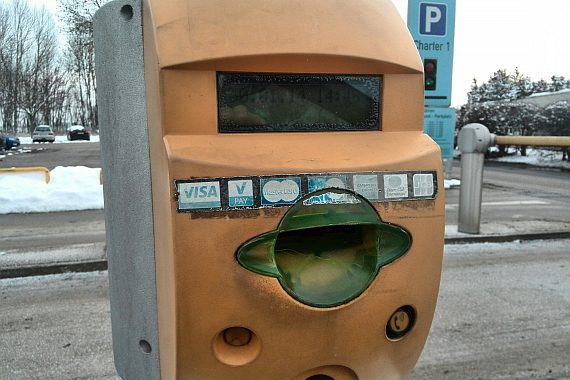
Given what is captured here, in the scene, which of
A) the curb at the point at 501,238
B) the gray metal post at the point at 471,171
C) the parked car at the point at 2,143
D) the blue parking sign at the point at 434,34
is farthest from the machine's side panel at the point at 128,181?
the parked car at the point at 2,143

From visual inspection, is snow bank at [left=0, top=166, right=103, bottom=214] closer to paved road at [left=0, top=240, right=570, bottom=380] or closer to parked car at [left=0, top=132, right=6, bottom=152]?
paved road at [left=0, top=240, right=570, bottom=380]

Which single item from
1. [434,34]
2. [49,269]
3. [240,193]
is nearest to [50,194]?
[49,269]

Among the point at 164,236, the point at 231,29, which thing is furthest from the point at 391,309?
the point at 231,29

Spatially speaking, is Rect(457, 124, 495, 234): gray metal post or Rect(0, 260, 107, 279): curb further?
Rect(457, 124, 495, 234): gray metal post

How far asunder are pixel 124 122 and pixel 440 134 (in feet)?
24.9

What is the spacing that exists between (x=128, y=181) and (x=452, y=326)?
299cm

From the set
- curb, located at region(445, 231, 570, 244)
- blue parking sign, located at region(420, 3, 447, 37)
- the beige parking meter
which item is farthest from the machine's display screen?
blue parking sign, located at region(420, 3, 447, 37)

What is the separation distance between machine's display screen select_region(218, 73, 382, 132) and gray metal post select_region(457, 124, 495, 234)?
500cm

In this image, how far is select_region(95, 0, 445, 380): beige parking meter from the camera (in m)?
1.51

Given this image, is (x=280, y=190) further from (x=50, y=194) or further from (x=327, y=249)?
(x=50, y=194)

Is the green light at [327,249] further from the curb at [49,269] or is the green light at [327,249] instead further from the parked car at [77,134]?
the parked car at [77,134]

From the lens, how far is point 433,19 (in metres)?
7.18

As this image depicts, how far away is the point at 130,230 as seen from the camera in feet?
5.85

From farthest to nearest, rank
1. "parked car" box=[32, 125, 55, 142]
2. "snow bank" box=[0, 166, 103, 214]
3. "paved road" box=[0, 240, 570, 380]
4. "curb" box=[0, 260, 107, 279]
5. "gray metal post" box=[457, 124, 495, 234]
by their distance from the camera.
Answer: "parked car" box=[32, 125, 55, 142] → "snow bank" box=[0, 166, 103, 214] → "gray metal post" box=[457, 124, 495, 234] → "curb" box=[0, 260, 107, 279] → "paved road" box=[0, 240, 570, 380]
